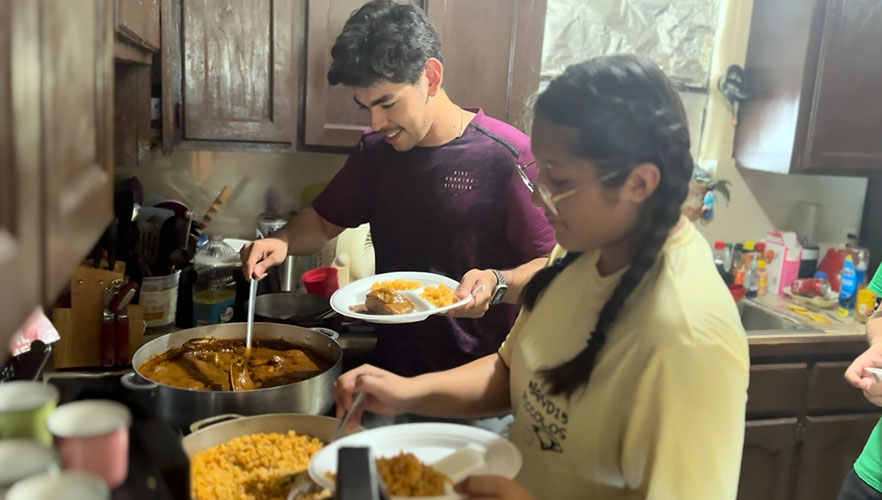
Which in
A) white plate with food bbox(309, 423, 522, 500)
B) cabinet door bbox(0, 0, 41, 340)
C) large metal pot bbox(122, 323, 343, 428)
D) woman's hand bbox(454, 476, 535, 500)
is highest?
cabinet door bbox(0, 0, 41, 340)

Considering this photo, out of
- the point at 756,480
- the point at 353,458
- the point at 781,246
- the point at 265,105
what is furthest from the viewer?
the point at 781,246

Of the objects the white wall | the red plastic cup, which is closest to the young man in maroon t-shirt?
the red plastic cup

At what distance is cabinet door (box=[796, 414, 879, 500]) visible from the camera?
2.28m

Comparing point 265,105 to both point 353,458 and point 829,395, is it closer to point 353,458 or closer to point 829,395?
point 353,458

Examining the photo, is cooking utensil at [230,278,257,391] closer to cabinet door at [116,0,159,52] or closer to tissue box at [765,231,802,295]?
cabinet door at [116,0,159,52]

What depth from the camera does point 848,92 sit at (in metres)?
2.35

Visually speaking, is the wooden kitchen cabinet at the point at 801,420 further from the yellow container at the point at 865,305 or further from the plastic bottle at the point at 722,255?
the plastic bottle at the point at 722,255

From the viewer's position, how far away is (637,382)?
32.5 inches

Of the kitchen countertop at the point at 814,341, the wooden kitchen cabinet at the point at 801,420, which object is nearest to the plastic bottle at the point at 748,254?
the kitchen countertop at the point at 814,341

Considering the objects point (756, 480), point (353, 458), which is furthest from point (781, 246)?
point (353, 458)

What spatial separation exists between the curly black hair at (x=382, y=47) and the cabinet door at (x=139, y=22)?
413 mm

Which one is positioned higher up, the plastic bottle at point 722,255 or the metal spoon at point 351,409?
the plastic bottle at point 722,255

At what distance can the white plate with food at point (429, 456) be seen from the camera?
0.86 meters

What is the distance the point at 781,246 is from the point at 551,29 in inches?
46.2
